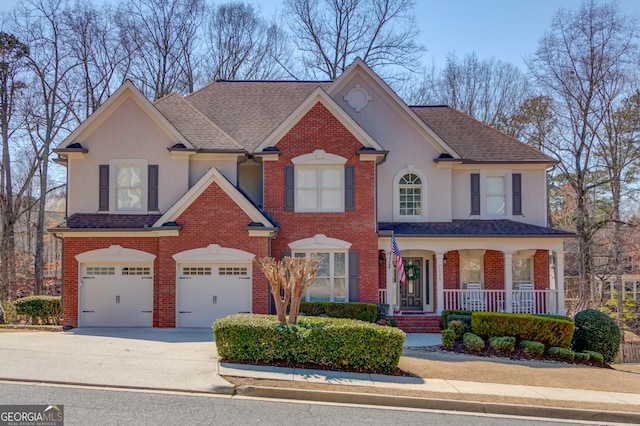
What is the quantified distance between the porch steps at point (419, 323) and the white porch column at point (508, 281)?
273 centimetres

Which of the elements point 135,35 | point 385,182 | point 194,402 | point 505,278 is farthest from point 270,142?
point 135,35

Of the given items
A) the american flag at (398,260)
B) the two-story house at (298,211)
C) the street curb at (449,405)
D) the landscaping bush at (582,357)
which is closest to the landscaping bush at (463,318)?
the two-story house at (298,211)

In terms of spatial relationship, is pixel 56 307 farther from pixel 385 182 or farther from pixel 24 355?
pixel 385 182

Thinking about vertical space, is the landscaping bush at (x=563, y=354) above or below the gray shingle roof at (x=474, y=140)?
below

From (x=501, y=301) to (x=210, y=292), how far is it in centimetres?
1057

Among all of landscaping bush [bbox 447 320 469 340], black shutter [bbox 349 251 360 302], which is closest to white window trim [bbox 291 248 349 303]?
black shutter [bbox 349 251 360 302]

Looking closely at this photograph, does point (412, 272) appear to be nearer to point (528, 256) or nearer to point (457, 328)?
point (528, 256)

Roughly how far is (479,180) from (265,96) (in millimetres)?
9937

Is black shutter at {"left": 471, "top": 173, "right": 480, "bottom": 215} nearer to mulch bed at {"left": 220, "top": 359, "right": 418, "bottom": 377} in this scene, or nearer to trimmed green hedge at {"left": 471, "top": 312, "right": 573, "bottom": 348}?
trimmed green hedge at {"left": 471, "top": 312, "right": 573, "bottom": 348}

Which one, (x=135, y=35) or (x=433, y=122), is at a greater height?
(x=135, y=35)

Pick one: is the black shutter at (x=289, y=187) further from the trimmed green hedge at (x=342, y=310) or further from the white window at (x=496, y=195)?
the white window at (x=496, y=195)

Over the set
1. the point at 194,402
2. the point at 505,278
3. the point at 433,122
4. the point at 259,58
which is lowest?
the point at 194,402

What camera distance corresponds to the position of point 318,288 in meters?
18.6

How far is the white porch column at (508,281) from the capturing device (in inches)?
755
